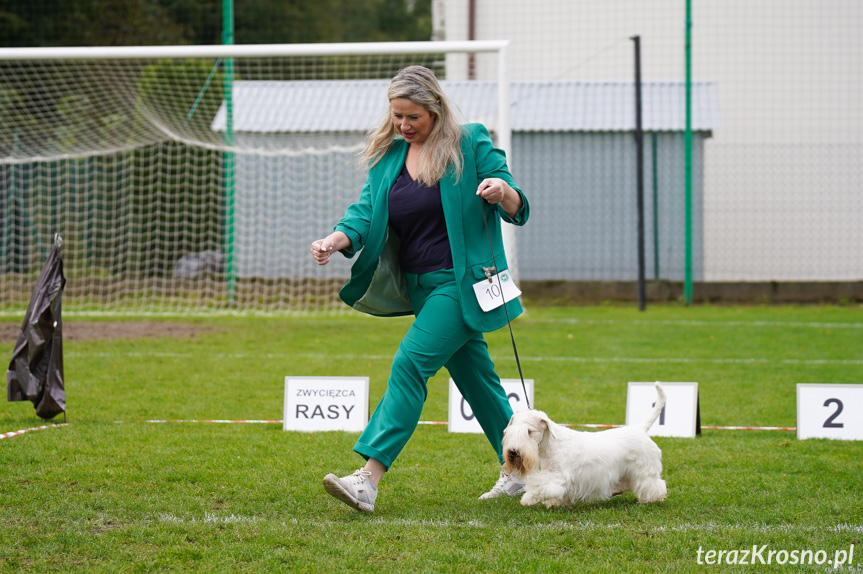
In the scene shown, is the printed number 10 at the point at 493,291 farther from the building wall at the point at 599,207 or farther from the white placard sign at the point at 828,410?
the building wall at the point at 599,207

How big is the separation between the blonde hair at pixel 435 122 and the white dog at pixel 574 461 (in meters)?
1.09

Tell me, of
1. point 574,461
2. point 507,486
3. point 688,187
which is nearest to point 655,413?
point 574,461

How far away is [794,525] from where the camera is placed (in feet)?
11.9

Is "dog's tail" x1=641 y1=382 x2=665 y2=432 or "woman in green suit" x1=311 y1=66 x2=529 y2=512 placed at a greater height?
"woman in green suit" x1=311 y1=66 x2=529 y2=512

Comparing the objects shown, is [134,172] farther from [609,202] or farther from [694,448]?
[694,448]

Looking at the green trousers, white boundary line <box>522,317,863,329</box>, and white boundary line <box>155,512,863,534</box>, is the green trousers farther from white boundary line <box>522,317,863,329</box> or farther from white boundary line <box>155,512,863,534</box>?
white boundary line <box>522,317,863,329</box>

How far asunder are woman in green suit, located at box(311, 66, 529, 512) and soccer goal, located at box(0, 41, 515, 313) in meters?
9.88

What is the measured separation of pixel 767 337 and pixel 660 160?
5.26 metres

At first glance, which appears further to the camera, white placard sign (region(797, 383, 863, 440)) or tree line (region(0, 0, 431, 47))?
tree line (region(0, 0, 431, 47))

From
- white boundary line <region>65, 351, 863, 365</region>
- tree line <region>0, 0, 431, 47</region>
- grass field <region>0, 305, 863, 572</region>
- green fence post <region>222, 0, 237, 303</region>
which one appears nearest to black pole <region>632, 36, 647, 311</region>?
white boundary line <region>65, 351, 863, 365</region>

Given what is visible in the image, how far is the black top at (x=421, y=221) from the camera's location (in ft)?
12.6

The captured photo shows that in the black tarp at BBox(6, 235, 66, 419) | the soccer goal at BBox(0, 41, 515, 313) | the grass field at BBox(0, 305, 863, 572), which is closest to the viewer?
the grass field at BBox(0, 305, 863, 572)

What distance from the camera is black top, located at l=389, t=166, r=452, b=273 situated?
3855 mm

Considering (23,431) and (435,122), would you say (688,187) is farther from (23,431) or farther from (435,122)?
(23,431)
